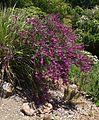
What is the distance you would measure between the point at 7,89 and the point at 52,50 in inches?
35.9

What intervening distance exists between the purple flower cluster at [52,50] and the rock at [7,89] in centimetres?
47

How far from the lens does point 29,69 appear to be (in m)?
6.17

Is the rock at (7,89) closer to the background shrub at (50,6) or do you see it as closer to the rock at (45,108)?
the rock at (45,108)

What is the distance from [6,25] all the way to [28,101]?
1.26 meters

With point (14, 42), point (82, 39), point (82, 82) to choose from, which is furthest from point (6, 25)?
point (82, 39)

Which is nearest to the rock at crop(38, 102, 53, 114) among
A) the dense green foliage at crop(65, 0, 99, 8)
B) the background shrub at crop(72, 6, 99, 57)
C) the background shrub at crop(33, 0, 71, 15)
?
the background shrub at crop(72, 6, 99, 57)

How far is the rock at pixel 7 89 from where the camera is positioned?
605 cm

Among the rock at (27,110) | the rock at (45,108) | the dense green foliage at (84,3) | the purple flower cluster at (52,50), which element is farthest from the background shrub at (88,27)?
the rock at (27,110)

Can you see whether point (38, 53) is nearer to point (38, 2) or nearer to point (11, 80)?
point (11, 80)

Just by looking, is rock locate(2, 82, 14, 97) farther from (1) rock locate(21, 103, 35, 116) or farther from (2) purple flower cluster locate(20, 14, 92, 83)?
(2) purple flower cluster locate(20, 14, 92, 83)

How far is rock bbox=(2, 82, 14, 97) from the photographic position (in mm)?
6047

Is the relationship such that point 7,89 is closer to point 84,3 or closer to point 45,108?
point 45,108

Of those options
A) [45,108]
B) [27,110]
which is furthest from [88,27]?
[27,110]

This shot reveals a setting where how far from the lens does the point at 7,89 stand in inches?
238
